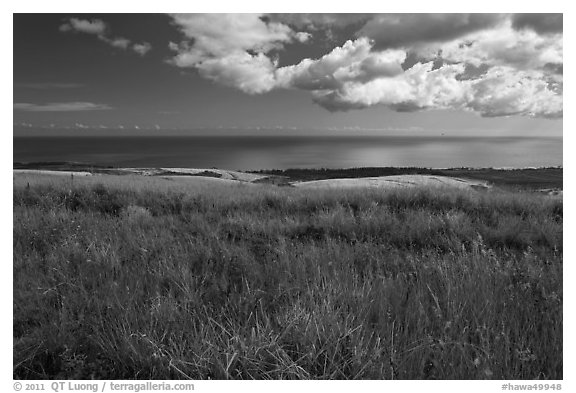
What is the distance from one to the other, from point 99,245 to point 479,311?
4088 millimetres

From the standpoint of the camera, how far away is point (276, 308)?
2.71m

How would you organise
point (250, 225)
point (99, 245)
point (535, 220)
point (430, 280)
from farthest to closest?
point (535, 220)
point (250, 225)
point (99, 245)
point (430, 280)

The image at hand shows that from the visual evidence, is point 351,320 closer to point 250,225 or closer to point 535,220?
point 250,225

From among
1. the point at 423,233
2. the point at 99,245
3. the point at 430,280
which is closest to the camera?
the point at 430,280

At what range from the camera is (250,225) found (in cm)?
533

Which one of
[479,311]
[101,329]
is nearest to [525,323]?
[479,311]

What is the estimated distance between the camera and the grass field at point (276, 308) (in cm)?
214

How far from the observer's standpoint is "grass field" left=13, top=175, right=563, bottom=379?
84.4 inches

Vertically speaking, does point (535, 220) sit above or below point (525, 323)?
above
